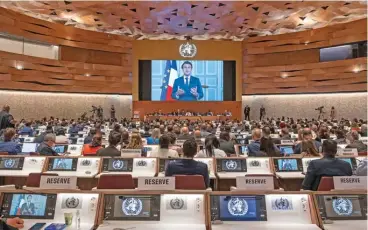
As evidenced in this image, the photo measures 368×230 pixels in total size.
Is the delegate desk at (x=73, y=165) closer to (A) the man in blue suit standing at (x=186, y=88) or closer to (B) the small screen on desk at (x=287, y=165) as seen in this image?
(B) the small screen on desk at (x=287, y=165)

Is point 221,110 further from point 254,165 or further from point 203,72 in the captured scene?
point 254,165

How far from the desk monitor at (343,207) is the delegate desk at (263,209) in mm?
106

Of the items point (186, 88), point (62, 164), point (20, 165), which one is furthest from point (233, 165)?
point (186, 88)

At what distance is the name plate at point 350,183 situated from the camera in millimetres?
3764

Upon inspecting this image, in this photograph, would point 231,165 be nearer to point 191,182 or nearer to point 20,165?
point 191,182

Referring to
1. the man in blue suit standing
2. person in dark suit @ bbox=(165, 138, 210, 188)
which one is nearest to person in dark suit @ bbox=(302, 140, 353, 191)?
person in dark suit @ bbox=(165, 138, 210, 188)

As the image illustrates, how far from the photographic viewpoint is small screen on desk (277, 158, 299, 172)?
6.80 m

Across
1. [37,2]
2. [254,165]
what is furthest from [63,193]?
[37,2]

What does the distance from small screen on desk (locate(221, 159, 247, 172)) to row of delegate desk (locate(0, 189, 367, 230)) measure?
3.10 m

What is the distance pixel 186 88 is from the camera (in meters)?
31.0

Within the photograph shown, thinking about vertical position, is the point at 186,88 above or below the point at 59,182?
above

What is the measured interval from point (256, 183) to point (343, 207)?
80 cm

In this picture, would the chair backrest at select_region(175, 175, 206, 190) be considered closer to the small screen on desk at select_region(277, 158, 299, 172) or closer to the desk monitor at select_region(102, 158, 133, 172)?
the desk monitor at select_region(102, 158, 133, 172)

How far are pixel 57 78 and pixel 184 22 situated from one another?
923 cm
